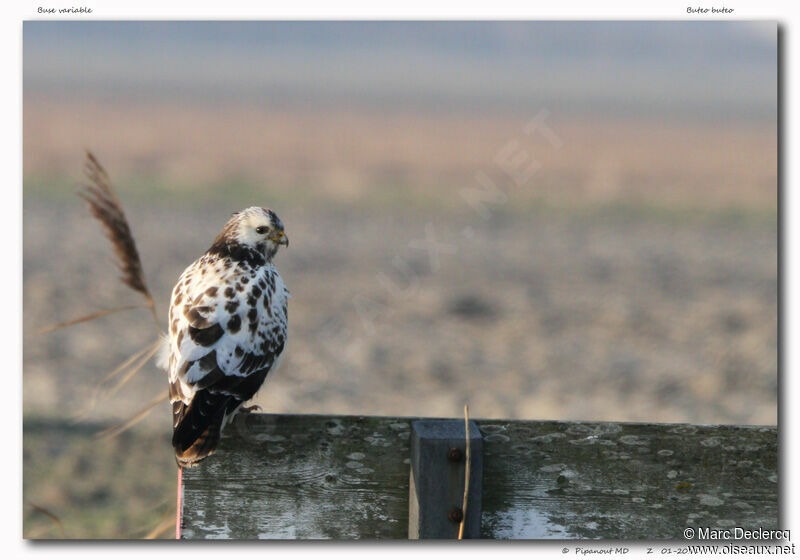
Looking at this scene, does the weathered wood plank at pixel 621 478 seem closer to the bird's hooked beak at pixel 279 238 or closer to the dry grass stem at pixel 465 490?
the dry grass stem at pixel 465 490

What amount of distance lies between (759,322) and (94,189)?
1176 centimetres

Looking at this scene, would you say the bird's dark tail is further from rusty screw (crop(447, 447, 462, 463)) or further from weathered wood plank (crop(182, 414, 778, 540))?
rusty screw (crop(447, 447, 462, 463))

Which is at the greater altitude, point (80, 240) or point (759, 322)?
point (80, 240)

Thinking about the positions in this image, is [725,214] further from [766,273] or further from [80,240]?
[80,240]

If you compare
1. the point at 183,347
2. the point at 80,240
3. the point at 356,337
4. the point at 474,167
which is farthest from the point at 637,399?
the point at 474,167

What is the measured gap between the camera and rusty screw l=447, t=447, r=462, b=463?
3215 millimetres

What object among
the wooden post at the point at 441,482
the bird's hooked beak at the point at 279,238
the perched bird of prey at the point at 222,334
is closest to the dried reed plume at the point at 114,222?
the perched bird of prey at the point at 222,334

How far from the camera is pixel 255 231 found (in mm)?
4605

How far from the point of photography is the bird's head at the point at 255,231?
457 cm

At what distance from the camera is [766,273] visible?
17672 mm

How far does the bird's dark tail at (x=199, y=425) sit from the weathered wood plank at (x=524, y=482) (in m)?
0.07

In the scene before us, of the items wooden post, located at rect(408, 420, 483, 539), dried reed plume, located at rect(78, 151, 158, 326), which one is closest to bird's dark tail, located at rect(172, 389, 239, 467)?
dried reed plume, located at rect(78, 151, 158, 326)

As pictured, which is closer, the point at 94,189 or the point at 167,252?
the point at 94,189

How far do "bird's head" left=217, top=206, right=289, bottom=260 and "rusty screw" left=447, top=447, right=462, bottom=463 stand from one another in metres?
1.68
